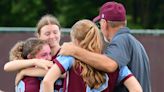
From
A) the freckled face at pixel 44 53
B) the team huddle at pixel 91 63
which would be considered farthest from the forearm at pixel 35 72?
the freckled face at pixel 44 53

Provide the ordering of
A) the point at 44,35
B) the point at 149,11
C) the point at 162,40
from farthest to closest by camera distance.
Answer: the point at 149,11 → the point at 162,40 → the point at 44,35

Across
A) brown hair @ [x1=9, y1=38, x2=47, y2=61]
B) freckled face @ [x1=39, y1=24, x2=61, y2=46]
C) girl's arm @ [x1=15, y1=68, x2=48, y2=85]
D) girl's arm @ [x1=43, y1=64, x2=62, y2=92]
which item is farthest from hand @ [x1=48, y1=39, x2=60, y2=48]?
girl's arm @ [x1=43, y1=64, x2=62, y2=92]

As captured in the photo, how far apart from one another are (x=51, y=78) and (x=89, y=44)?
37 centimetres

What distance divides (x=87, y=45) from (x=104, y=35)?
260 millimetres

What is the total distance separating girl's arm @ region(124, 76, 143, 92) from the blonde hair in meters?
0.20

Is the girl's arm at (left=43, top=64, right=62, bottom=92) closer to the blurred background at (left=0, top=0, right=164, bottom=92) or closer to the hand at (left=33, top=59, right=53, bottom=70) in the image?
the hand at (left=33, top=59, right=53, bottom=70)

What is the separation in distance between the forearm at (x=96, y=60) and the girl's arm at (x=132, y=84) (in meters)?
0.15

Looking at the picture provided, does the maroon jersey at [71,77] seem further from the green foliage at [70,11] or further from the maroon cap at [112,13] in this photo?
the green foliage at [70,11]

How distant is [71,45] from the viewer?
16.8 feet

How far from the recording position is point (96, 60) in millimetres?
5023

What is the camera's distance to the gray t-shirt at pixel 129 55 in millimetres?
5108

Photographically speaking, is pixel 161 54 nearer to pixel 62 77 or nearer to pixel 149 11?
pixel 62 77

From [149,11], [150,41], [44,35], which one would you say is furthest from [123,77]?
[149,11]

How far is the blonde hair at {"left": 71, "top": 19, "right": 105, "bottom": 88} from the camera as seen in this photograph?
198 inches
